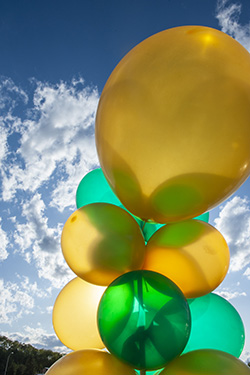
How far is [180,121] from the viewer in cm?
161

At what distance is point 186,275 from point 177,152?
0.80m

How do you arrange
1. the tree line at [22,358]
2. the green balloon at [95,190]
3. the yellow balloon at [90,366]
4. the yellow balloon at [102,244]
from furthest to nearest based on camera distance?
the tree line at [22,358] → the green balloon at [95,190] → the yellow balloon at [102,244] → the yellow balloon at [90,366]

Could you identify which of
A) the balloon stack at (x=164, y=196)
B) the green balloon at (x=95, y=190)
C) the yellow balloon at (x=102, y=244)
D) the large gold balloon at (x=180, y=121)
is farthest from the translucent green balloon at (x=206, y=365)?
the green balloon at (x=95, y=190)

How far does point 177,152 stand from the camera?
5.40 feet

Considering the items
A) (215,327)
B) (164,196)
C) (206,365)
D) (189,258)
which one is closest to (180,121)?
(164,196)

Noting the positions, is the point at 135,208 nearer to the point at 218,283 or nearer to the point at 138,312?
the point at 138,312

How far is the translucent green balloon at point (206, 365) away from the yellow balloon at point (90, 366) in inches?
→ 10.5

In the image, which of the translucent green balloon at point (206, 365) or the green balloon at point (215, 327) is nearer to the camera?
the translucent green balloon at point (206, 365)

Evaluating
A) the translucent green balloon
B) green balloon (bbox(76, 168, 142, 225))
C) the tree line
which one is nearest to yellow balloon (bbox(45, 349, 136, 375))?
the translucent green balloon

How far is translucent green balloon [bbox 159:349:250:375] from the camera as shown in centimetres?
163

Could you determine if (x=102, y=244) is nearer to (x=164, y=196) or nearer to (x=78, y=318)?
(x=164, y=196)

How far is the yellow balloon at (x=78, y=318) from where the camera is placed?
2287 millimetres

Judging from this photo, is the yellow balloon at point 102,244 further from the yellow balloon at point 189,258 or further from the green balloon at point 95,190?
the green balloon at point 95,190

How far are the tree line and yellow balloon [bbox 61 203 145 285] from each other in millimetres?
35024
